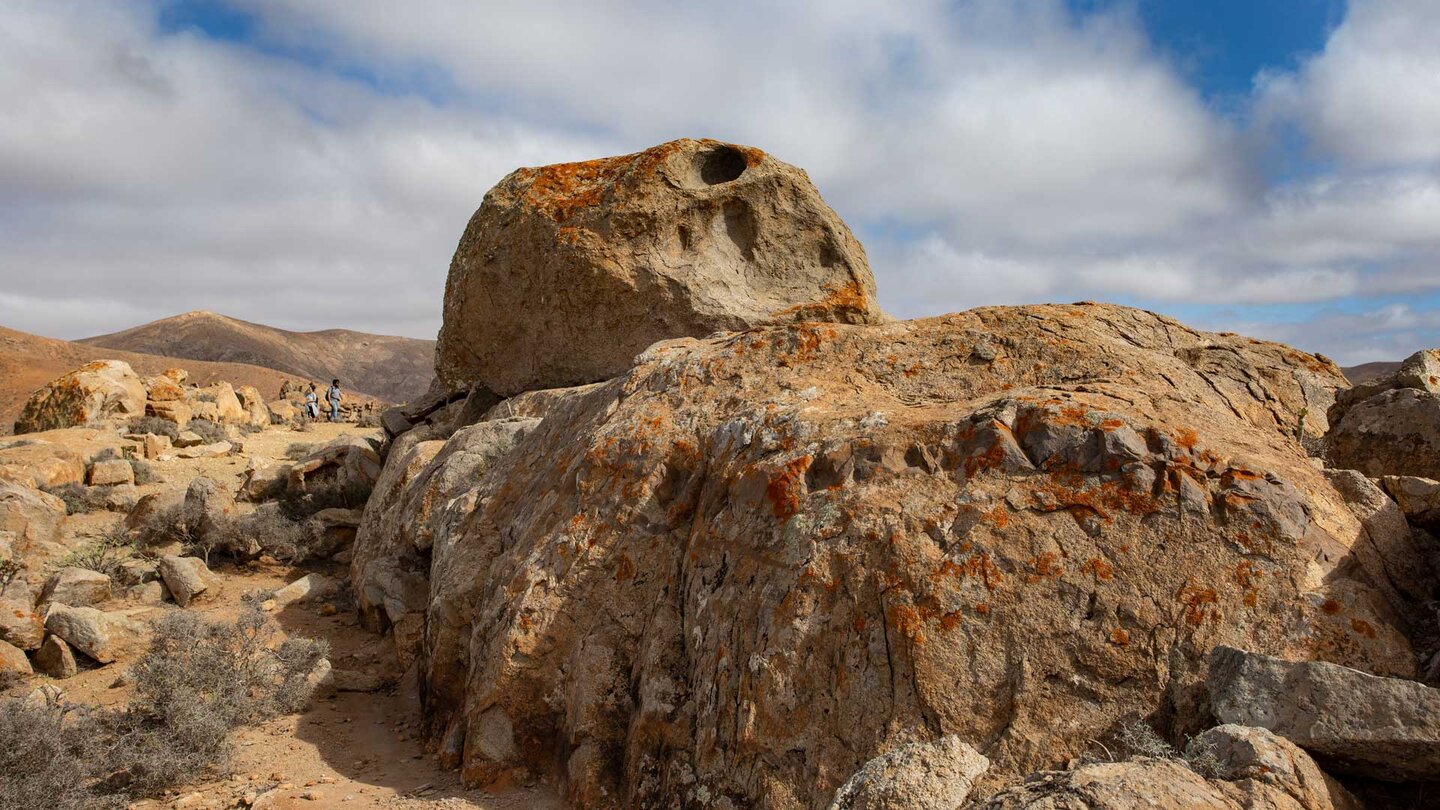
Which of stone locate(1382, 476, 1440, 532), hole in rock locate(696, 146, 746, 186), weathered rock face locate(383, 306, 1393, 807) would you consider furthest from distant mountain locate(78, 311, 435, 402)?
stone locate(1382, 476, 1440, 532)

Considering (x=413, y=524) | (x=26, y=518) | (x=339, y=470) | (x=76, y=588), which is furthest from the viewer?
(x=339, y=470)

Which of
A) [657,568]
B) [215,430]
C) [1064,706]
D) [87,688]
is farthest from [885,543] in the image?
[215,430]

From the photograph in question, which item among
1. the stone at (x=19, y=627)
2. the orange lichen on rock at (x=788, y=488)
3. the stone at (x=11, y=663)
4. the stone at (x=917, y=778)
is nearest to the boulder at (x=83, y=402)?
the stone at (x=19, y=627)

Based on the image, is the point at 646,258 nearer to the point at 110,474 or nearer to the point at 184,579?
the point at 184,579

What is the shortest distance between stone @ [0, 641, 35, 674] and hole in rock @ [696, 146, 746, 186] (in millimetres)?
6279

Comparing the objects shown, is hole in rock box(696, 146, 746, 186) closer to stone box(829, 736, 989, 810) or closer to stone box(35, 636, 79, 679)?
stone box(35, 636, 79, 679)

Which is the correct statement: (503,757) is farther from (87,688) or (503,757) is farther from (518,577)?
(87,688)

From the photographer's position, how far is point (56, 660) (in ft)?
18.7

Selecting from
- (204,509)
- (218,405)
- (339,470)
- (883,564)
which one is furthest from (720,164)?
(218,405)

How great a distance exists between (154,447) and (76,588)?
6034 millimetres

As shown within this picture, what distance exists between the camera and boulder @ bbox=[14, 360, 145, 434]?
14.8 metres

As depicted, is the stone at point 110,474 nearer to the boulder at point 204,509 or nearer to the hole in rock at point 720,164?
the boulder at point 204,509

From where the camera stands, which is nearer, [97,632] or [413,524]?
[97,632]

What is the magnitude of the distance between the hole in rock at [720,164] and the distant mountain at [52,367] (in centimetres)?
2338
